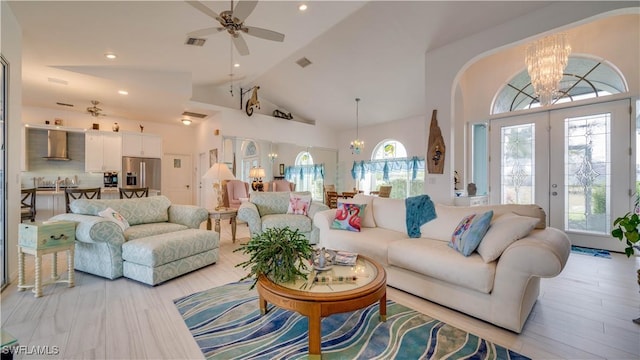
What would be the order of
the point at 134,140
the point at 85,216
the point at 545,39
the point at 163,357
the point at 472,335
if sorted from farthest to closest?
1. the point at 134,140
2. the point at 545,39
3. the point at 85,216
4. the point at 472,335
5. the point at 163,357

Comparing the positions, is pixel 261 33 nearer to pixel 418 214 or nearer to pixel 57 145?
pixel 418 214

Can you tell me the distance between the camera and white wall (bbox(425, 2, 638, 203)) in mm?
3170

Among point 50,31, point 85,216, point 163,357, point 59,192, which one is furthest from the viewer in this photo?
point 59,192

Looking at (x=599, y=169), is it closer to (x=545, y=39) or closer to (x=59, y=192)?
(x=545, y=39)

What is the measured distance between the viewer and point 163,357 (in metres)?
1.73

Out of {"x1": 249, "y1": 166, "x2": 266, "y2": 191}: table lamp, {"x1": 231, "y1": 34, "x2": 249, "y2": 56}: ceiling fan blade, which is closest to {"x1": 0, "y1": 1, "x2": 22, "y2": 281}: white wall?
{"x1": 231, "y1": 34, "x2": 249, "y2": 56}: ceiling fan blade

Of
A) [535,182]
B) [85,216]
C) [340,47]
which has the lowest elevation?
[85,216]

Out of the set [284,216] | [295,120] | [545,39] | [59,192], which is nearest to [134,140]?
[59,192]

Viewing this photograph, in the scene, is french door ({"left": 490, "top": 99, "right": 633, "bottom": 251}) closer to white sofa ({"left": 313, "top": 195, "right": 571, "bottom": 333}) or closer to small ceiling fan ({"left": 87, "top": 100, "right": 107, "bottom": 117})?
white sofa ({"left": 313, "top": 195, "right": 571, "bottom": 333})

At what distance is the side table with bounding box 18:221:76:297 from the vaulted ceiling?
7.75 feet

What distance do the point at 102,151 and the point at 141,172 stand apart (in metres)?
0.93

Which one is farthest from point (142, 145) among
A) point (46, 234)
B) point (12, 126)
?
point (46, 234)

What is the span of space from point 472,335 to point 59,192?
7755 mm

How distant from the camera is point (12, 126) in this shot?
289 cm
